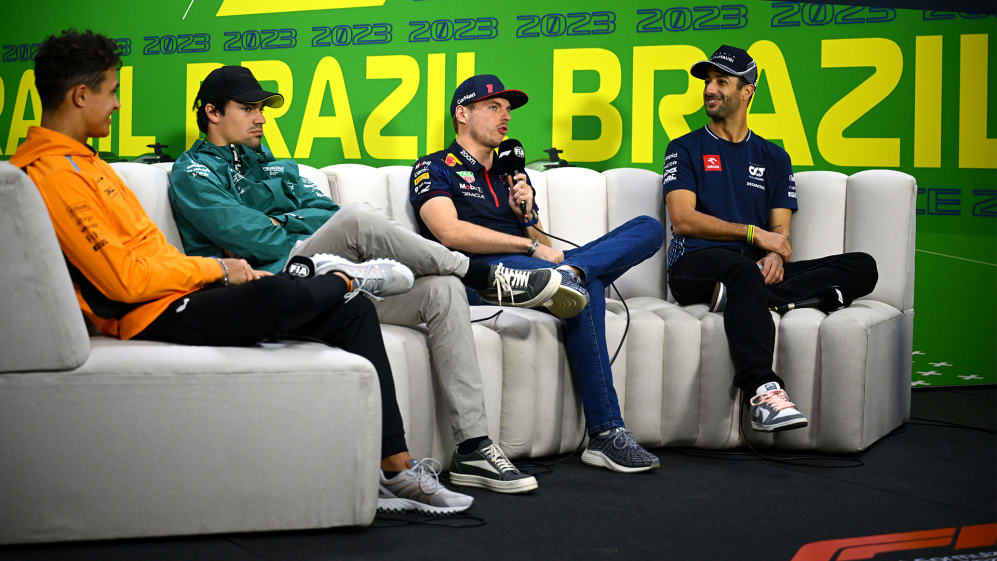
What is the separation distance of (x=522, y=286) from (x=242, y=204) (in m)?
0.92

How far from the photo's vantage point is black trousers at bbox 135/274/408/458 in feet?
7.70

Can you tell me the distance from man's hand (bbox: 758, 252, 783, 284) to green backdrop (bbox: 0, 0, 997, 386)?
100 centimetres

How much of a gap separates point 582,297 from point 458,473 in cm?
65

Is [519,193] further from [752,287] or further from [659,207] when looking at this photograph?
[752,287]

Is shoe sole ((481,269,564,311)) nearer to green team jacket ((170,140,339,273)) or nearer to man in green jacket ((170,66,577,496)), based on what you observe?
man in green jacket ((170,66,577,496))

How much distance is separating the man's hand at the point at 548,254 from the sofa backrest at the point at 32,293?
165 cm

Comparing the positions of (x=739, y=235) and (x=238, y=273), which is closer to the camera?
(x=238, y=273)

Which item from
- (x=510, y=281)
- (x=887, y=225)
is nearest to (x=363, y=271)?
(x=510, y=281)

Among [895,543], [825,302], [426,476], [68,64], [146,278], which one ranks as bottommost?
[895,543]

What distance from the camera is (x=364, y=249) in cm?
287

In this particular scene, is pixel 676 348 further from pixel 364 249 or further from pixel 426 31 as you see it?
pixel 426 31

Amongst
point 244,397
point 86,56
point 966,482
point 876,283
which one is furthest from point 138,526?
point 876,283

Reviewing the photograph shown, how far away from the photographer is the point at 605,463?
3078 millimetres

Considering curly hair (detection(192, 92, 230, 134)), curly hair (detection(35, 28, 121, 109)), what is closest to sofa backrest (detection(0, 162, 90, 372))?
curly hair (detection(35, 28, 121, 109))
